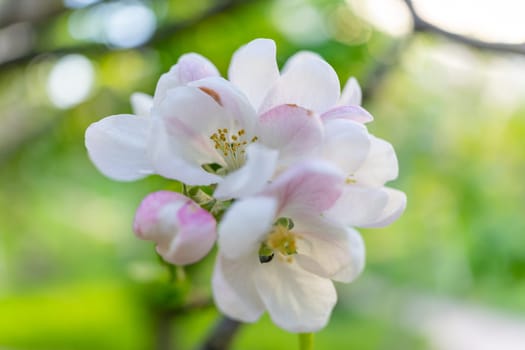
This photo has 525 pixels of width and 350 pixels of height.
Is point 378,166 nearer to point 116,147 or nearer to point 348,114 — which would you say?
point 348,114

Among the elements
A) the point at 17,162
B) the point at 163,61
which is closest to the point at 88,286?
the point at 163,61

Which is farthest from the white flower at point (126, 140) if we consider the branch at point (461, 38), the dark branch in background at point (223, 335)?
the branch at point (461, 38)

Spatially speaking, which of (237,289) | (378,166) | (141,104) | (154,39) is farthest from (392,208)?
(154,39)

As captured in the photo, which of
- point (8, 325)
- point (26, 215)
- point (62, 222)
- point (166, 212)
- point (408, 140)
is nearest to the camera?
point (166, 212)

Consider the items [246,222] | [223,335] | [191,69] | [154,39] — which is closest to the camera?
[246,222]

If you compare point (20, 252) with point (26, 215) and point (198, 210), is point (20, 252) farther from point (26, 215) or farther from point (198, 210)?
point (198, 210)

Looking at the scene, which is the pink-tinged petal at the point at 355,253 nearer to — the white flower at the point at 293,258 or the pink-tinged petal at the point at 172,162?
the white flower at the point at 293,258
